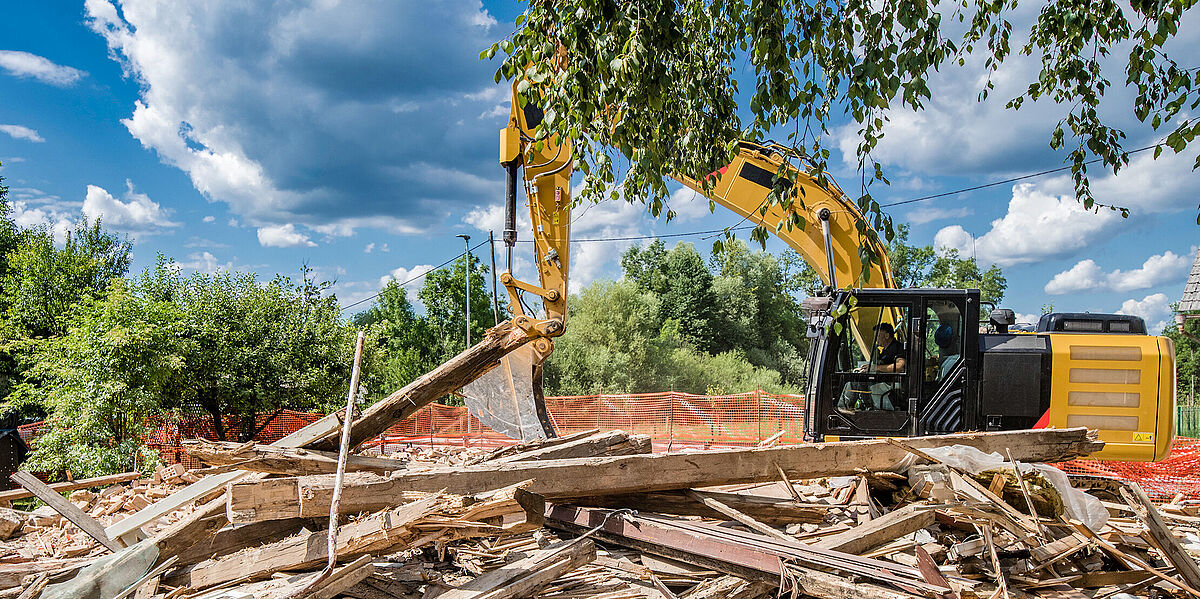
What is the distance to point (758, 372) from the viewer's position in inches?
1463

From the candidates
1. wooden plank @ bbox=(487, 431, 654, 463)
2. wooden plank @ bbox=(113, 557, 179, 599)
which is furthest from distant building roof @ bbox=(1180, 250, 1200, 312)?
wooden plank @ bbox=(113, 557, 179, 599)

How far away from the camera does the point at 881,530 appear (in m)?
4.29

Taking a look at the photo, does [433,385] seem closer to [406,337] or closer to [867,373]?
[867,373]

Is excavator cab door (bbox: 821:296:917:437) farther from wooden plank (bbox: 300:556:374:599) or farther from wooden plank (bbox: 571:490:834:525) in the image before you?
wooden plank (bbox: 300:556:374:599)

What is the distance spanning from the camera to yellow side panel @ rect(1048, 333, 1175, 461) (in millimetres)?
7043

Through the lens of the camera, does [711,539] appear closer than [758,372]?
Yes

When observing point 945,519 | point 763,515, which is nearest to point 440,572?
point 763,515

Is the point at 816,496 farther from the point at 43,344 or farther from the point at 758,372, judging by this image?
the point at 758,372

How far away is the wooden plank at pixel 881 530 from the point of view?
4.19 m

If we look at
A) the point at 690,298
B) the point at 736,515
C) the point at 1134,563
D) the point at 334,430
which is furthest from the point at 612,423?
the point at 690,298

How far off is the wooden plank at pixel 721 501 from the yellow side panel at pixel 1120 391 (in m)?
3.53

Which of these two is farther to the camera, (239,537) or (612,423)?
(612,423)

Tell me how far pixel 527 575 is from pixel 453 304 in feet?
113

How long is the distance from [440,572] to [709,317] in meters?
39.0
